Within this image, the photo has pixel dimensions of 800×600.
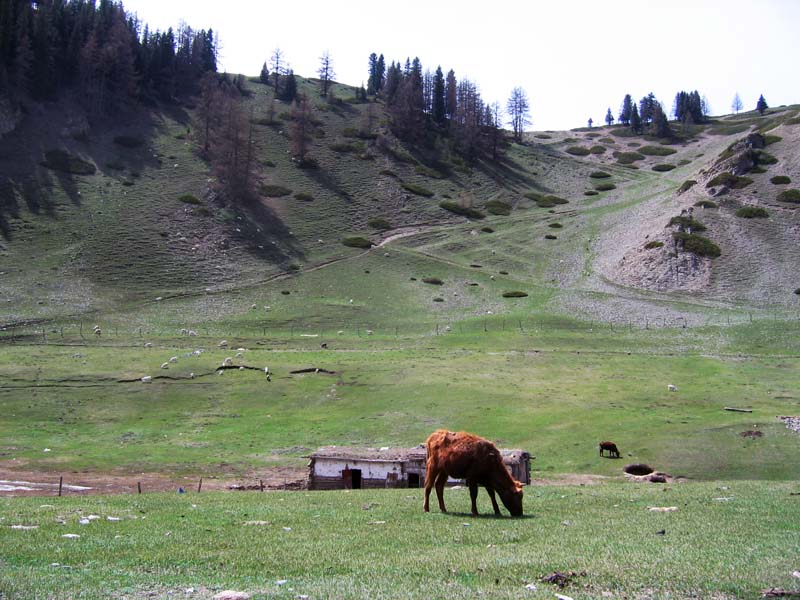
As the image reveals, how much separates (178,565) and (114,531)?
4672mm

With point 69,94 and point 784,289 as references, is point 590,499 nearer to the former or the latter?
point 784,289

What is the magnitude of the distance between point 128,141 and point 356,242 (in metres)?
60.5

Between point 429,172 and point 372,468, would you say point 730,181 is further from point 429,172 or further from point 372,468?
point 372,468

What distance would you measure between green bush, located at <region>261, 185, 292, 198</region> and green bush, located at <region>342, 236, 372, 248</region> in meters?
22.3

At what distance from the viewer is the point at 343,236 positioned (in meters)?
135

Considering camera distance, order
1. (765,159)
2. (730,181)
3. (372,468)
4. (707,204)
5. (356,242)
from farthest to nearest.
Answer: (765,159)
(730,181)
(356,242)
(707,204)
(372,468)

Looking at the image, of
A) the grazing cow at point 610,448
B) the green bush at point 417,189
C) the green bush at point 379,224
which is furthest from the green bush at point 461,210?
the grazing cow at point 610,448

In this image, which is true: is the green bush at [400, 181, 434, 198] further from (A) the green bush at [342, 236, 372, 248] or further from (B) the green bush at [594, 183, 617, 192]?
(B) the green bush at [594, 183, 617, 192]

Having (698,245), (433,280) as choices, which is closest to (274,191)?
(433,280)

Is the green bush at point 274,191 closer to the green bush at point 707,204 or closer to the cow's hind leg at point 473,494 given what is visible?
the green bush at point 707,204

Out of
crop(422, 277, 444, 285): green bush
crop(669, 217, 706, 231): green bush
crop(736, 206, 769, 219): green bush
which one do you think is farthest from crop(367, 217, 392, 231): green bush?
crop(736, 206, 769, 219): green bush

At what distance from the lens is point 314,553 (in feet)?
45.0

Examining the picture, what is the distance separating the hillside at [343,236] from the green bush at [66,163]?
46 cm

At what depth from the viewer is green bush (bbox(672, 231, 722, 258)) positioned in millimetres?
114500
